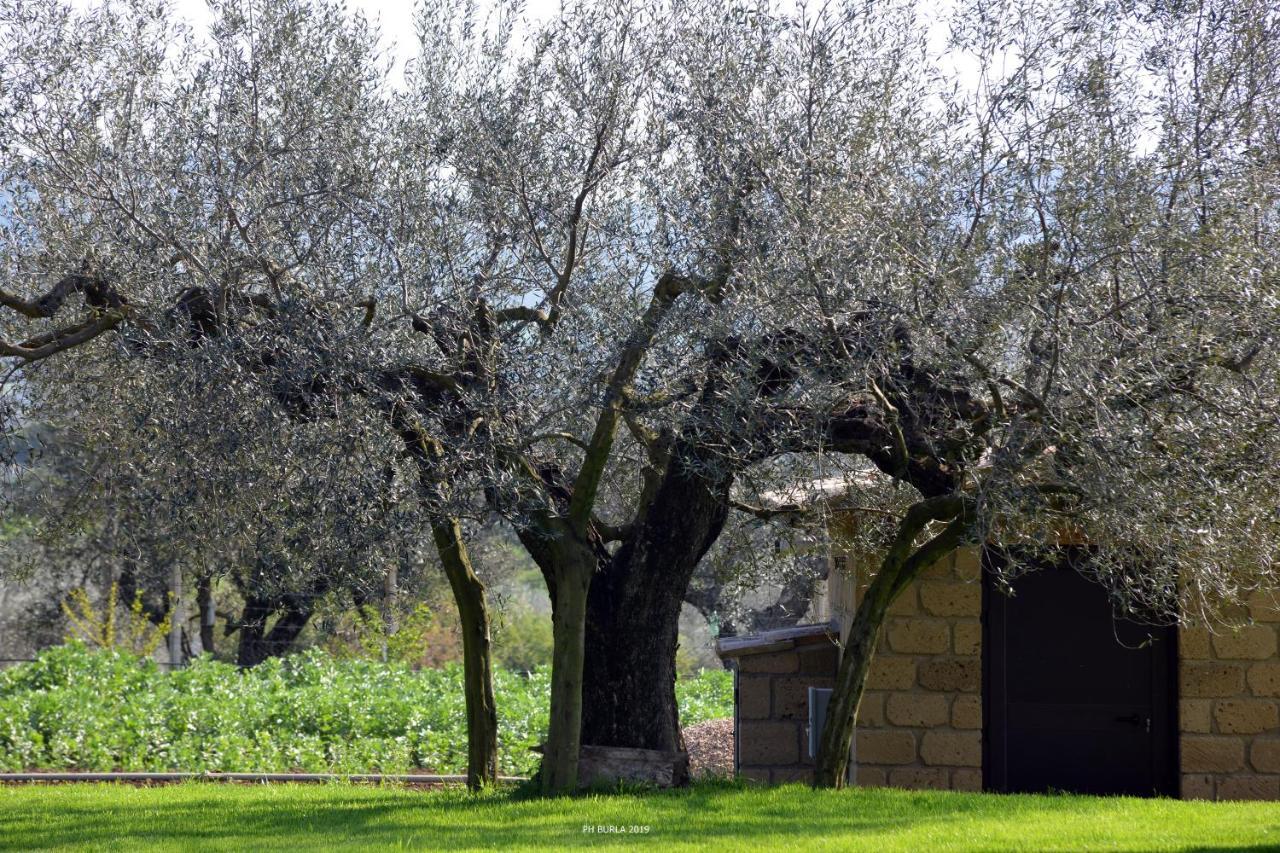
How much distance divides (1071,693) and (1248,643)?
4.71ft

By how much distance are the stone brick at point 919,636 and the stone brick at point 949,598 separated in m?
0.11

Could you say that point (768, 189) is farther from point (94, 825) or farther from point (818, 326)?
point (94, 825)

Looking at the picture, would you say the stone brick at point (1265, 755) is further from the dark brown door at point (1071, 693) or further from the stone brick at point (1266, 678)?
the dark brown door at point (1071, 693)

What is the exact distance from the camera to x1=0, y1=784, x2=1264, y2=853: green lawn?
25.1ft

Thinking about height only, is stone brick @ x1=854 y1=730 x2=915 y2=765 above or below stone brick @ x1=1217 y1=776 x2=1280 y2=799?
above

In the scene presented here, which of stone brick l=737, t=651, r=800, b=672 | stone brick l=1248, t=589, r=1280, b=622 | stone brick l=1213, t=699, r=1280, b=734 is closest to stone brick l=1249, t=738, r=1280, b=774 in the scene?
stone brick l=1213, t=699, r=1280, b=734

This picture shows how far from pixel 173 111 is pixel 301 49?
0.93 m

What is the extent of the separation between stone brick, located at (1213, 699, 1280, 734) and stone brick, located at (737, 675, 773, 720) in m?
3.80

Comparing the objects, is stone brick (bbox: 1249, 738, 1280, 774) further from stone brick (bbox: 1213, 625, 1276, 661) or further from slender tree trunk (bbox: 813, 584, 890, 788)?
slender tree trunk (bbox: 813, 584, 890, 788)

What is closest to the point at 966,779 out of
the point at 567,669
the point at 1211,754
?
the point at 1211,754


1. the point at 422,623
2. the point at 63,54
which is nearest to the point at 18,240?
the point at 63,54

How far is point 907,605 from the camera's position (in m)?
11.0

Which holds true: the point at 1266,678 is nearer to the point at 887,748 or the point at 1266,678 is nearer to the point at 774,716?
the point at 887,748

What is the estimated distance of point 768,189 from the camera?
819 cm
